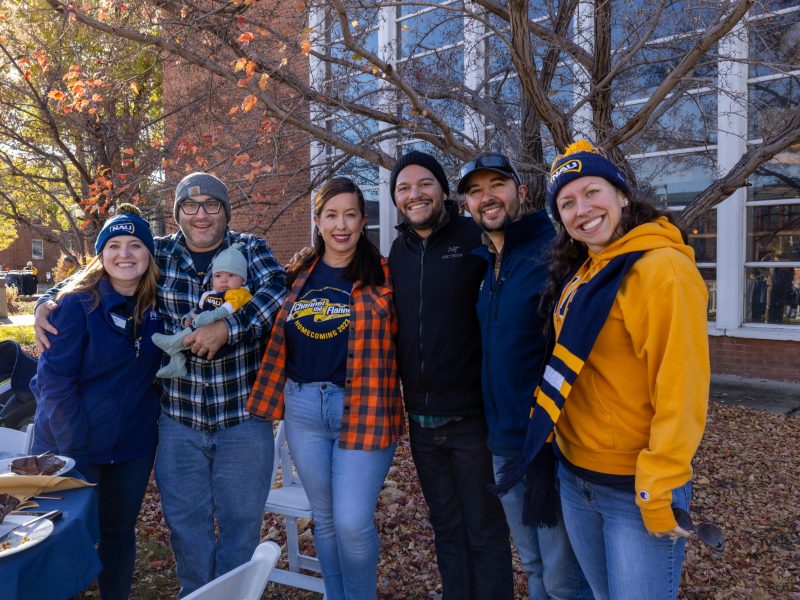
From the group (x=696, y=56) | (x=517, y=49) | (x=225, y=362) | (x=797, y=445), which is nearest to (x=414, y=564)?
(x=225, y=362)

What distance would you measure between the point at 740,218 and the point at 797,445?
3334 mm

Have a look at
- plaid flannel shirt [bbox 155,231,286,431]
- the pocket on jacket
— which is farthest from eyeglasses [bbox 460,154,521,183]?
plaid flannel shirt [bbox 155,231,286,431]

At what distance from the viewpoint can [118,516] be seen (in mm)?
2928

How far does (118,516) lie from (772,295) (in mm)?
8021

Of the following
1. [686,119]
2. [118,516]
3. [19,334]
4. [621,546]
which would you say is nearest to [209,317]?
[118,516]

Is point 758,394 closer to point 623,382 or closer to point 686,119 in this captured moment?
point 686,119

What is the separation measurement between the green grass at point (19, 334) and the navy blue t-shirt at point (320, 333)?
39.3 ft

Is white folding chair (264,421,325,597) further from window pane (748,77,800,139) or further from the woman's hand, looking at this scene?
window pane (748,77,800,139)

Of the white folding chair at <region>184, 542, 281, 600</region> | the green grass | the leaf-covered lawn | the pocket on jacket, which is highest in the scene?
the pocket on jacket

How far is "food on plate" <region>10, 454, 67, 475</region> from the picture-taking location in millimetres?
2379

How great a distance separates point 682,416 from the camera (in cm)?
181

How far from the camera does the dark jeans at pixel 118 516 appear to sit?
290cm

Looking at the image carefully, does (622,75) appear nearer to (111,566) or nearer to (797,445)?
(797,445)

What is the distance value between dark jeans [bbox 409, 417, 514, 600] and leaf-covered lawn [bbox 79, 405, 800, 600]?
829 millimetres
